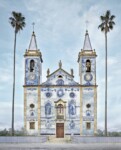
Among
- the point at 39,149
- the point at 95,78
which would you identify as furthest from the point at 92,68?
the point at 39,149

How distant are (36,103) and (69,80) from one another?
17.5 ft

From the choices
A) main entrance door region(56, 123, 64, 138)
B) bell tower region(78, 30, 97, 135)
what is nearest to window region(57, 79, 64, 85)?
bell tower region(78, 30, 97, 135)

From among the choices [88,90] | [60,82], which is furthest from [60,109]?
[88,90]

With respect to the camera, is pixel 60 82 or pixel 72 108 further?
pixel 60 82

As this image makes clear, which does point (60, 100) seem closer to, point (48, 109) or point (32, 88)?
point (48, 109)

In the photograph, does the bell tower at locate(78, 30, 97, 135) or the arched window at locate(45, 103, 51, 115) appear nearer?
the bell tower at locate(78, 30, 97, 135)

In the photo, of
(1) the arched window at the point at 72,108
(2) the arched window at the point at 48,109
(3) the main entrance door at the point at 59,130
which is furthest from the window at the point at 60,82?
(3) the main entrance door at the point at 59,130

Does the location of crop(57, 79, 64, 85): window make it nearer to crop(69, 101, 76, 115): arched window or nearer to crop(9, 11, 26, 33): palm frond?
crop(69, 101, 76, 115): arched window

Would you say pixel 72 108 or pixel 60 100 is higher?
pixel 60 100

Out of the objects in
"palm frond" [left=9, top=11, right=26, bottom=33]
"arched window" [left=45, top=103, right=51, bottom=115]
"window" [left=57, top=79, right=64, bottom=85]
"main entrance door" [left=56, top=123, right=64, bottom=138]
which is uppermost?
"palm frond" [left=9, top=11, right=26, bottom=33]

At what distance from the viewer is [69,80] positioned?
46.7 meters

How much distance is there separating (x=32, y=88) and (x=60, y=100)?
4037 millimetres

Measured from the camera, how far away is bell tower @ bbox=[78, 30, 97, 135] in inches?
1780

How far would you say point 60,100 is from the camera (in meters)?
46.0
